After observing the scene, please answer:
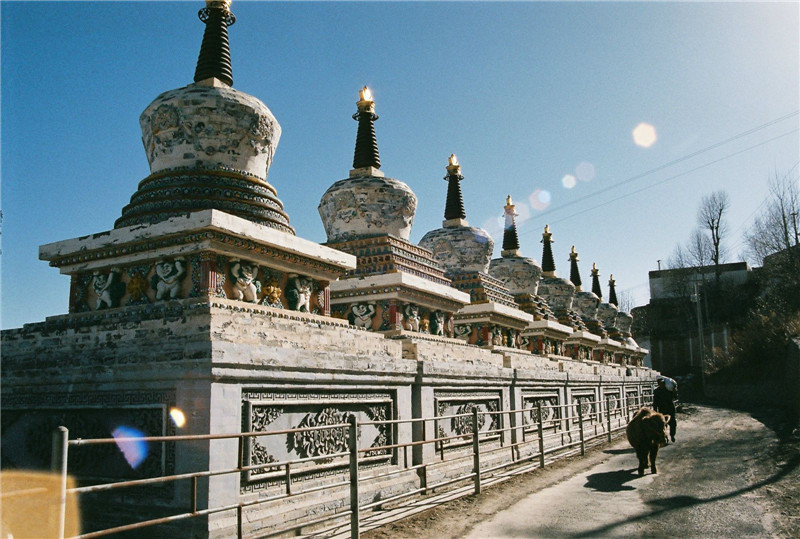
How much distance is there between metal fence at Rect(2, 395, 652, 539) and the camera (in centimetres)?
446

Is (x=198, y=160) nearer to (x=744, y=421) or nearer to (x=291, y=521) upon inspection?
(x=291, y=521)

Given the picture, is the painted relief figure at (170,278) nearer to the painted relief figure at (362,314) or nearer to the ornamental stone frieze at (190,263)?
the ornamental stone frieze at (190,263)

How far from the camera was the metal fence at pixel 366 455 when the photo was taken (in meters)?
4.46

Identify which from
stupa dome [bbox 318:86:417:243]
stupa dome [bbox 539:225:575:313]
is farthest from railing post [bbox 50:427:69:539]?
stupa dome [bbox 539:225:575:313]

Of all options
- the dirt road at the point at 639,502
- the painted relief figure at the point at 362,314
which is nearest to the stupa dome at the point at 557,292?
the dirt road at the point at 639,502

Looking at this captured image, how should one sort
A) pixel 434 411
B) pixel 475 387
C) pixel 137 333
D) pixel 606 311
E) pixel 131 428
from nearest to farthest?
pixel 131 428 → pixel 137 333 → pixel 434 411 → pixel 475 387 → pixel 606 311

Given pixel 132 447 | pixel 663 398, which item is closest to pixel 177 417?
pixel 132 447

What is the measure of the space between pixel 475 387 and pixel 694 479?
151 inches

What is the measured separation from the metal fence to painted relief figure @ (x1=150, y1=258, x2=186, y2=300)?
6.39 feet

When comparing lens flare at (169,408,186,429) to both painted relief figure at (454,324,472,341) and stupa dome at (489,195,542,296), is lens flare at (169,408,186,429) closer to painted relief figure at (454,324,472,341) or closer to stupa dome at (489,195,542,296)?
painted relief figure at (454,324,472,341)

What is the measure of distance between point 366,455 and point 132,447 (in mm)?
3004

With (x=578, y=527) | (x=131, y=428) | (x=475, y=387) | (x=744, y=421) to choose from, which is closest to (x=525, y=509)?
(x=578, y=527)

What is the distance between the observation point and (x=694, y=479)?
1070cm

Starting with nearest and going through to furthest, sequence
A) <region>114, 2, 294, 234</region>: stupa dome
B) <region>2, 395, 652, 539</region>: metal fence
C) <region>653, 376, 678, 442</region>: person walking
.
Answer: <region>2, 395, 652, 539</region>: metal fence, <region>114, 2, 294, 234</region>: stupa dome, <region>653, 376, 678, 442</region>: person walking
